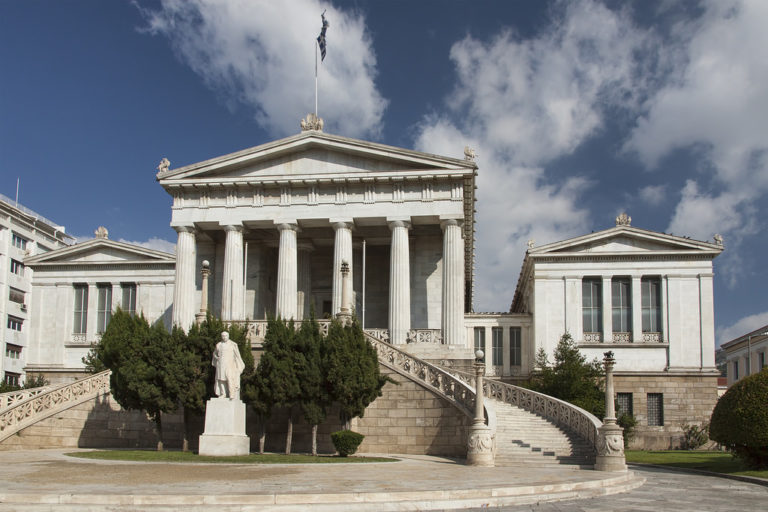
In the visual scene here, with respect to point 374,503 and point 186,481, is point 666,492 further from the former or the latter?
point 186,481

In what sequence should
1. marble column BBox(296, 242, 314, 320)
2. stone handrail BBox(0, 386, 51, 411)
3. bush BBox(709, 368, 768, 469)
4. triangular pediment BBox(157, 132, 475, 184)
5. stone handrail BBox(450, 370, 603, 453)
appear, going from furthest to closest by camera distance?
marble column BBox(296, 242, 314, 320) → triangular pediment BBox(157, 132, 475, 184) → stone handrail BBox(0, 386, 51, 411) → stone handrail BBox(450, 370, 603, 453) → bush BBox(709, 368, 768, 469)

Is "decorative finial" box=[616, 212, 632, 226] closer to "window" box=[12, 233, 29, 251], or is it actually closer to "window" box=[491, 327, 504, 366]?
"window" box=[491, 327, 504, 366]

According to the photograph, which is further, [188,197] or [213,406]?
[188,197]

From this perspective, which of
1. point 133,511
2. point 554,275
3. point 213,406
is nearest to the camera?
point 133,511

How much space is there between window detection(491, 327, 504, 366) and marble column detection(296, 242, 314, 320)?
12541mm

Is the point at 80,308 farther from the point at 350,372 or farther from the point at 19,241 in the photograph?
the point at 350,372

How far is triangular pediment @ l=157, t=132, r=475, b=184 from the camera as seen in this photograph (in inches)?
1741

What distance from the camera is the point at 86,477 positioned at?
18688 millimetres

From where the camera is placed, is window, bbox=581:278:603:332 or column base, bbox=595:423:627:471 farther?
window, bbox=581:278:603:332

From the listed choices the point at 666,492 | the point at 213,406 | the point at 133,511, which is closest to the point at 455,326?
the point at 213,406

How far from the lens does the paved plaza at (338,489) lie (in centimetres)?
1489

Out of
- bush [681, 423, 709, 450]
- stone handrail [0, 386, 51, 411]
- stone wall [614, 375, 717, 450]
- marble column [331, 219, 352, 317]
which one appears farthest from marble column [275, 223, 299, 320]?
bush [681, 423, 709, 450]

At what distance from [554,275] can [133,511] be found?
131 feet

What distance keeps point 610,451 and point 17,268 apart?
59.7 m
